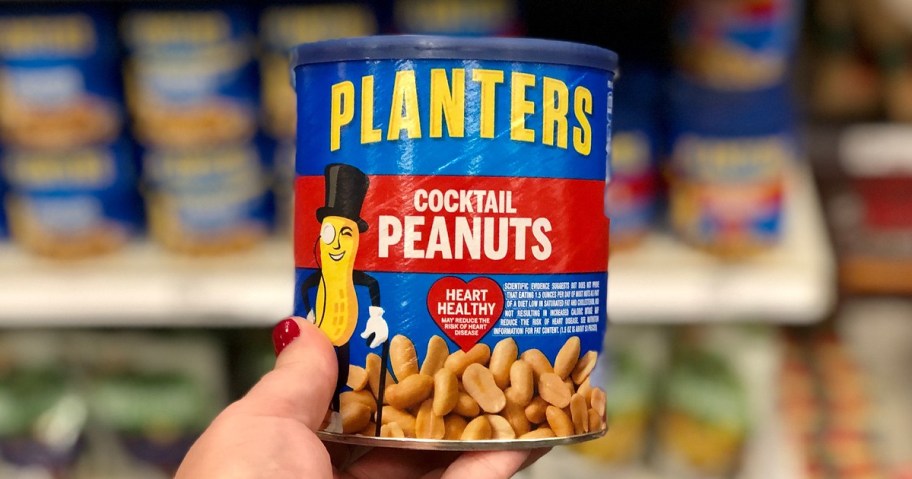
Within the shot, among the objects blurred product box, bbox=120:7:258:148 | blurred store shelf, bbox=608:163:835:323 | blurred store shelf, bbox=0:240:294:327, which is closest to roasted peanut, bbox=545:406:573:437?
blurred store shelf, bbox=608:163:835:323

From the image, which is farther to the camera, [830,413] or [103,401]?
[830,413]

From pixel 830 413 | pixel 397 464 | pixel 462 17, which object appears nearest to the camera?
pixel 397 464

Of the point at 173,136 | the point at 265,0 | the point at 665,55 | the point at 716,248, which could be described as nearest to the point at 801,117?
the point at 665,55

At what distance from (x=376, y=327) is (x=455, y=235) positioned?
0.25 feet

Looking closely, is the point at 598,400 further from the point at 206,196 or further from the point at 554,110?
the point at 206,196

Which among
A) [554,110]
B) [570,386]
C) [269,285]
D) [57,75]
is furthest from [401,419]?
[57,75]

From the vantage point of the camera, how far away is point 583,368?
0.62m

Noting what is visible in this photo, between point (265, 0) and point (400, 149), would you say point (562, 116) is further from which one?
point (265, 0)

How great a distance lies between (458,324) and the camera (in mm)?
583

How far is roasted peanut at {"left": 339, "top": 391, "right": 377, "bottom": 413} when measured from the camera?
0.60 meters

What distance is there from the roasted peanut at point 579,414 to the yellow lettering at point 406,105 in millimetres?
201

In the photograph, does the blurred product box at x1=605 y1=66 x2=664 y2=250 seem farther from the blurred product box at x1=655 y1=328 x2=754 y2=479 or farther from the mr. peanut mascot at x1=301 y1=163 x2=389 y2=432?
the mr. peanut mascot at x1=301 y1=163 x2=389 y2=432

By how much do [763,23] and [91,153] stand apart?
2.68 feet

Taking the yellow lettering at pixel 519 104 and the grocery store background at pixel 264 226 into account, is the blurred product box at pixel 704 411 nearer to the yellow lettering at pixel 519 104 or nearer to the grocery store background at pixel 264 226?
the grocery store background at pixel 264 226
